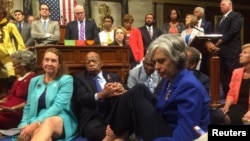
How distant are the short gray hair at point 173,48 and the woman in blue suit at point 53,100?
1.39 metres

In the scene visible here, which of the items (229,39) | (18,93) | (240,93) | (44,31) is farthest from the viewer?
(44,31)

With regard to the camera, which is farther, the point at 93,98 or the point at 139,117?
the point at 93,98

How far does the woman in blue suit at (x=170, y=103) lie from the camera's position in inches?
84.4

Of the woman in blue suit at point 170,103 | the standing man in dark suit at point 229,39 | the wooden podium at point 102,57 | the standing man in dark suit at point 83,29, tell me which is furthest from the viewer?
the standing man in dark suit at point 83,29

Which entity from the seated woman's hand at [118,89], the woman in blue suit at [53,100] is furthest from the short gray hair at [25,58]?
the seated woman's hand at [118,89]

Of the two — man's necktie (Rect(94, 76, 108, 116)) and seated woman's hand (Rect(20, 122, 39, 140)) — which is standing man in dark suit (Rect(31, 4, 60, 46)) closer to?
man's necktie (Rect(94, 76, 108, 116))

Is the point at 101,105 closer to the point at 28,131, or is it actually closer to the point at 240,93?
the point at 28,131

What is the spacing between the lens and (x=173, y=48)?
7.32 feet

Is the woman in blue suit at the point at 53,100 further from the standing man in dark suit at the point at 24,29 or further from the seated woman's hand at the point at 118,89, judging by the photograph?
the standing man in dark suit at the point at 24,29

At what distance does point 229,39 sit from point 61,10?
3.38m

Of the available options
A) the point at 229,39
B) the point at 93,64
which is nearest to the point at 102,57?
the point at 93,64

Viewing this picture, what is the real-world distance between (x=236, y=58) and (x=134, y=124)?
3.49m

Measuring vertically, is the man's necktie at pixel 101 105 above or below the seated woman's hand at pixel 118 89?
below

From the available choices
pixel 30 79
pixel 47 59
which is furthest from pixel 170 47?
pixel 30 79
